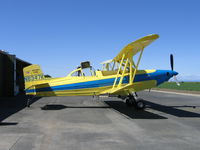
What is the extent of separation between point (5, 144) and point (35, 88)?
7198 millimetres

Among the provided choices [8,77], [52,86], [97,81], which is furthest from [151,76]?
[8,77]

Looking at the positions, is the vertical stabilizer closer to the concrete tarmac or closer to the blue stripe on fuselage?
the blue stripe on fuselage

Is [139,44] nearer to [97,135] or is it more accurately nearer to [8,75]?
[97,135]

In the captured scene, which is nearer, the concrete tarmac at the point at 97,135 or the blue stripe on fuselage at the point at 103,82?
the concrete tarmac at the point at 97,135

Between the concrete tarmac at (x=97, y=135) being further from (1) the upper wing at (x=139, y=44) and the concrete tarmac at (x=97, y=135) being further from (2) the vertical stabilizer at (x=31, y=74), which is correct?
(2) the vertical stabilizer at (x=31, y=74)

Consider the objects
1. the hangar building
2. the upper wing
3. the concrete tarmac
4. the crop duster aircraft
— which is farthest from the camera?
the hangar building

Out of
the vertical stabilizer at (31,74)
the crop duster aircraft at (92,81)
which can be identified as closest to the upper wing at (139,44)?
the crop duster aircraft at (92,81)

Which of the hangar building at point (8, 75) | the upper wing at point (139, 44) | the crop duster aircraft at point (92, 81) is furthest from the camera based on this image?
the hangar building at point (8, 75)

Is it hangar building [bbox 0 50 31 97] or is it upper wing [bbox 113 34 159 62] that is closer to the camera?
upper wing [bbox 113 34 159 62]

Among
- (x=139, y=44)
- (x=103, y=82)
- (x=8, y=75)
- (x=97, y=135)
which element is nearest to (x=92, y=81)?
(x=103, y=82)

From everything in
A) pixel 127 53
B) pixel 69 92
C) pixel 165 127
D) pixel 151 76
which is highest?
pixel 127 53

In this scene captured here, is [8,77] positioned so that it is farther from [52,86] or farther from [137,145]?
[137,145]

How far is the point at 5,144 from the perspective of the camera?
17.6 ft

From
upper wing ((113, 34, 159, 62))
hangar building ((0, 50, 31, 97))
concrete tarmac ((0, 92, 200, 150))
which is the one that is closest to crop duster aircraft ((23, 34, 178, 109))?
upper wing ((113, 34, 159, 62))
